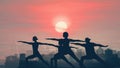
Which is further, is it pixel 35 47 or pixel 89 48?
pixel 35 47

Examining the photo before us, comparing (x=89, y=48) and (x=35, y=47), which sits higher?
(x=89, y=48)

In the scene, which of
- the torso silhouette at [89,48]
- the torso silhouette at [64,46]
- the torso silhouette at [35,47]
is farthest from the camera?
the torso silhouette at [35,47]

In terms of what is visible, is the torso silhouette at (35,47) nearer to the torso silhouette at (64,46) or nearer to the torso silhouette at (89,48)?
the torso silhouette at (64,46)

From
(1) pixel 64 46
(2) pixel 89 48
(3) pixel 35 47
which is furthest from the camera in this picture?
(3) pixel 35 47

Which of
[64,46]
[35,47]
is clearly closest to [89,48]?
[64,46]

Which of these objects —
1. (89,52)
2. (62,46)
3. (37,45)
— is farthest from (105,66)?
(37,45)

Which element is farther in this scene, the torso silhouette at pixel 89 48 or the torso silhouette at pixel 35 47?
the torso silhouette at pixel 35 47

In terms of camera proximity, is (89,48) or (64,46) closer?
(89,48)

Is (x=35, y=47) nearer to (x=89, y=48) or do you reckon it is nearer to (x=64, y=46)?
(x=64, y=46)

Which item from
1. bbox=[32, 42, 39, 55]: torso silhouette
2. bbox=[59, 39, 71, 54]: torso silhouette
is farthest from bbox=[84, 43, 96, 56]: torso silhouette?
bbox=[32, 42, 39, 55]: torso silhouette

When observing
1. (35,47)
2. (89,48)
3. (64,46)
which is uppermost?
(64,46)

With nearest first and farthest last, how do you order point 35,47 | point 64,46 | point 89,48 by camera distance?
point 89,48, point 64,46, point 35,47

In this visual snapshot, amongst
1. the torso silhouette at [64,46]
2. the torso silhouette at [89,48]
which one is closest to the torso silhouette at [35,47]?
the torso silhouette at [64,46]

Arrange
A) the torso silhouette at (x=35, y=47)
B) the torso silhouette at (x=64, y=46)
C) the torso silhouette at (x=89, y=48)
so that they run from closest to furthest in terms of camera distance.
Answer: the torso silhouette at (x=89, y=48)
the torso silhouette at (x=64, y=46)
the torso silhouette at (x=35, y=47)
